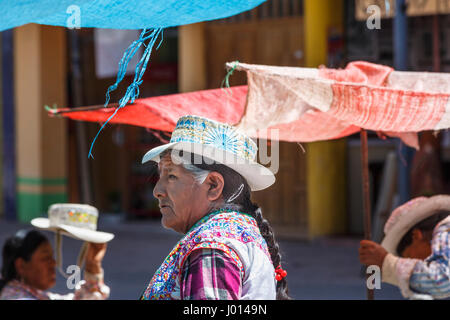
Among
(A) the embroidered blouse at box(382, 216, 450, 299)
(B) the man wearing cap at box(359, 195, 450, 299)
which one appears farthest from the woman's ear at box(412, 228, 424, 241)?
(A) the embroidered blouse at box(382, 216, 450, 299)

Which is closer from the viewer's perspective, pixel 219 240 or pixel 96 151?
pixel 219 240

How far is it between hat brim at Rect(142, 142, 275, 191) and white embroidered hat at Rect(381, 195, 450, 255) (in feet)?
4.54

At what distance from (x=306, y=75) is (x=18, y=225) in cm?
920

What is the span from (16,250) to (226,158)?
190 centimetres

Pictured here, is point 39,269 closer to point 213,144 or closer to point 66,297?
point 66,297

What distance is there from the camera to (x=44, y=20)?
7.81 feet

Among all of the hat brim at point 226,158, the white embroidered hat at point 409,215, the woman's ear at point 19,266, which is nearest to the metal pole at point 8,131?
the woman's ear at point 19,266

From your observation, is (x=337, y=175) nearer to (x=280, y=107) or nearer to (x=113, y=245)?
(x=113, y=245)

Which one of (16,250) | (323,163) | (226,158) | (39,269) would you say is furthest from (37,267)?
(323,163)

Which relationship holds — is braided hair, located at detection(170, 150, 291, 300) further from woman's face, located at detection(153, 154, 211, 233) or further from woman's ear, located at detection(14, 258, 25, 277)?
woman's ear, located at detection(14, 258, 25, 277)

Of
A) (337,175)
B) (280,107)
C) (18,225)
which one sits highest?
(280,107)

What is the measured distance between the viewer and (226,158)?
2.14m

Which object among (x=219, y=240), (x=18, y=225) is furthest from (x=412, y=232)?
(x=18, y=225)

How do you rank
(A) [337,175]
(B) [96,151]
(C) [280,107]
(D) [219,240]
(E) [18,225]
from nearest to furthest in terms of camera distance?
(D) [219,240]
(C) [280,107]
(A) [337,175]
(E) [18,225]
(B) [96,151]
